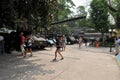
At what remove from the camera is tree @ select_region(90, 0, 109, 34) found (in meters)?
41.6

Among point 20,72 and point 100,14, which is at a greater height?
point 100,14

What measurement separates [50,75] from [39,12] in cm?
660

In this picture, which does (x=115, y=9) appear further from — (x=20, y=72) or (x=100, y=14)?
(x=20, y=72)

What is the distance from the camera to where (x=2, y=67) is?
1286cm

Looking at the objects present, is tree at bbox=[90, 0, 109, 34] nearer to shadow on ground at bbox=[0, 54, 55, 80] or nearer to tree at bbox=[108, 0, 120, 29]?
tree at bbox=[108, 0, 120, 29]

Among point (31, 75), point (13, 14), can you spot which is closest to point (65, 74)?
point (31, 75)

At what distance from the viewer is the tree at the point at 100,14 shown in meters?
41.6

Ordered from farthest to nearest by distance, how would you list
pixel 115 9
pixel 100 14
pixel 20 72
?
pixel 115 9 < pixel 100 14 < pixel 20 72

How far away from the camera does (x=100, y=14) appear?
42188 millimetres

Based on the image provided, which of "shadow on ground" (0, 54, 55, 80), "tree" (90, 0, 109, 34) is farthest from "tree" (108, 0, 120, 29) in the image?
"shadow on ground" (0, 54, 55, 80)

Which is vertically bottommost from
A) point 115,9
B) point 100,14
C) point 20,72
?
point 20,72

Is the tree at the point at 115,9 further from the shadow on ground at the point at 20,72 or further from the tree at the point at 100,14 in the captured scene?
the shadow on ground at the point at 20,72

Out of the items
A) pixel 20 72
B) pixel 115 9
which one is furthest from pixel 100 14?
pixel 20 72

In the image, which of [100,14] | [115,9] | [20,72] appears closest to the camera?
[20,72]
